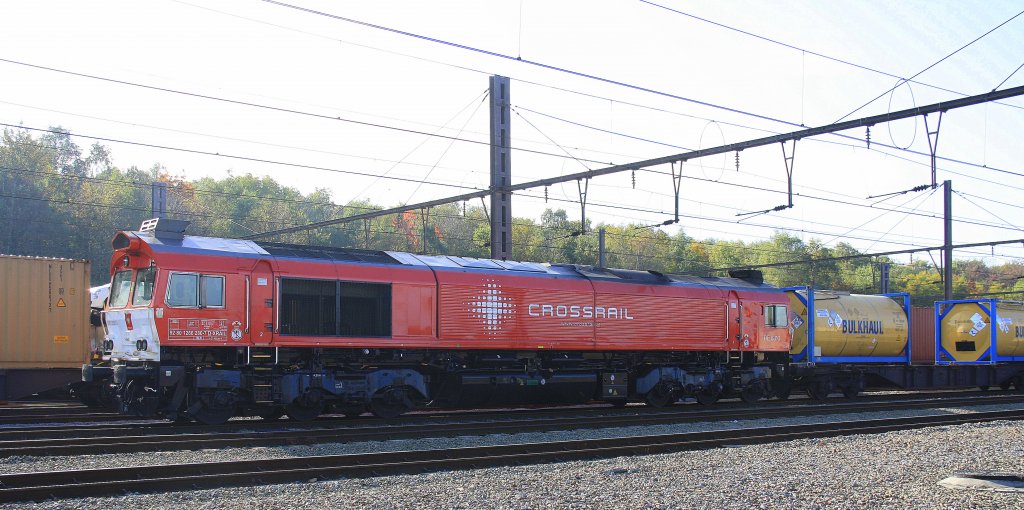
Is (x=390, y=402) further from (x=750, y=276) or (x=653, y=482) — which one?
(x=750, y=276)

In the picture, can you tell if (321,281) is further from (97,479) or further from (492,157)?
(492,157)

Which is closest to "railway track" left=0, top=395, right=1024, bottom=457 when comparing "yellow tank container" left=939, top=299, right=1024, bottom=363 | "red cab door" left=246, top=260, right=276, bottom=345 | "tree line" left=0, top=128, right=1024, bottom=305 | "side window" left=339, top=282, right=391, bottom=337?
"red cab door" left=246, top=260, right=276, bottom=345

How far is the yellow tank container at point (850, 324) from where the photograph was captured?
26719 mm

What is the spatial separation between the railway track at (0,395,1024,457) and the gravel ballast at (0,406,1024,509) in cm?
48

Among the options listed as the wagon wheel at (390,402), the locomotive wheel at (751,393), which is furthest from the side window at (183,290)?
the locomotive wheel at (751,393)

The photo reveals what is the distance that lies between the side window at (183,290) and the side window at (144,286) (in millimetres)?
311

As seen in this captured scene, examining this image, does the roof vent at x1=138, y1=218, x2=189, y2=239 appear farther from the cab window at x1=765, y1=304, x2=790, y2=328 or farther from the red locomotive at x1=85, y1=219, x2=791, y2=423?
the cab window at x1=765, y1=304, x2=790, y2=328

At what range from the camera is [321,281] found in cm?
1731

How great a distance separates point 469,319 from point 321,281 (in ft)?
12.1

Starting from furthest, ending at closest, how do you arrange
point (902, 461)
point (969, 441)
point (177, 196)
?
point (177, 196) → point (969, 441) → point (902, 461)

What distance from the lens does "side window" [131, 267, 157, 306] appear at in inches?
615

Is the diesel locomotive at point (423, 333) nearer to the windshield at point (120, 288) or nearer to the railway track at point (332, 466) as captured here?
the windshield at point (120, 288)

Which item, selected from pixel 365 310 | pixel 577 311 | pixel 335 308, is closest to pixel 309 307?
pixel 335 308

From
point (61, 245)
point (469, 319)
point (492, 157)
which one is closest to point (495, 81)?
point (492, 157)
